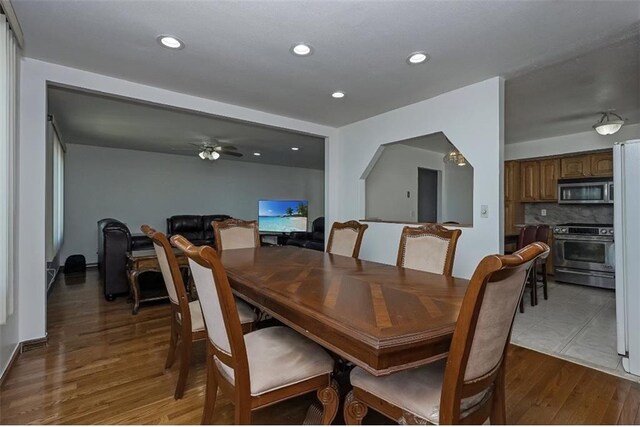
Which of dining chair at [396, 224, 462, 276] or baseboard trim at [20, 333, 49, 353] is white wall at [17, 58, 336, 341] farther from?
dining chair at [396, 224, 462, 276]

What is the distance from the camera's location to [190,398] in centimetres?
186

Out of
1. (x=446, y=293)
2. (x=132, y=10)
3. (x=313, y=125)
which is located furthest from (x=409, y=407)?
(x=313, y=125)

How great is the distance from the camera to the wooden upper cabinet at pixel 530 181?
541 centimetres

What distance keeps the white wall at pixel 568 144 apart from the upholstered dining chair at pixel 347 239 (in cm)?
419

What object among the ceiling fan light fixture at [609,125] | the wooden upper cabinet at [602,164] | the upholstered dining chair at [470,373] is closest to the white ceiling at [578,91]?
the ceiling fan light fixture at [609,125]

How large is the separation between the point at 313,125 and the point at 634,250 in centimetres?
357

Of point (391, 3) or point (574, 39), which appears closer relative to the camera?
point (391, 3)

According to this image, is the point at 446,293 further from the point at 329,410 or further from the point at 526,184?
the point at 526,184

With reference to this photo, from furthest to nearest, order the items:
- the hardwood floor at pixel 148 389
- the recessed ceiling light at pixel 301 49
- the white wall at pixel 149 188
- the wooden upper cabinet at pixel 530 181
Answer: the white wall at pixel 149 188, the wooden upper cabinet at pixel 530 181, the recessed ceiling light at pixel 301 49, the hardwood floor at pixel 148 389

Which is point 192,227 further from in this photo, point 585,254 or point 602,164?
point 602,164

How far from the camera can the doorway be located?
246 inches

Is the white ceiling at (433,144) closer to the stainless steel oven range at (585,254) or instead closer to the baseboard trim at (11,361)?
the stainless steel oven range at (585,254)

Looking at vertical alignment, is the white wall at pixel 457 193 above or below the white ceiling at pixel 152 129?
below

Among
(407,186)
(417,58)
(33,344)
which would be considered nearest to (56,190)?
(33,344)
